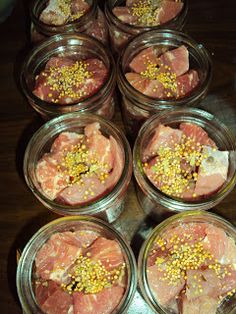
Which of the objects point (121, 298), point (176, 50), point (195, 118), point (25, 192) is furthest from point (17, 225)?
point (176, 50)

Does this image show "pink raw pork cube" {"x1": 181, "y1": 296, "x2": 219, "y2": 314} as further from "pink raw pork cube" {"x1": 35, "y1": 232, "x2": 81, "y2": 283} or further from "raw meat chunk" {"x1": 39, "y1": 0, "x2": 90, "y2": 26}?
"raw meat chunk" {"x1": 39, "y1": 0, "x2": 90, "y2": 26}

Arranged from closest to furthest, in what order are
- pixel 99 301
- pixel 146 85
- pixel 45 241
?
1. pixel 99 301
2. pixel 45 241
3. pixel 146 85

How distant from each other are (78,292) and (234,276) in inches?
20.1

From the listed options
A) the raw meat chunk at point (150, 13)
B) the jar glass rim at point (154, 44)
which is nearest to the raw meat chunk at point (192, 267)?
the jar glass rim at point (154, 44)

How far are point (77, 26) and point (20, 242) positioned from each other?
93cm

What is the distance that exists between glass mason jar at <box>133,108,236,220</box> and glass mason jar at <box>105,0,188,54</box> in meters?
0.41

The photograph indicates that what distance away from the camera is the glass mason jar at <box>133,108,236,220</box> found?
1439 mm

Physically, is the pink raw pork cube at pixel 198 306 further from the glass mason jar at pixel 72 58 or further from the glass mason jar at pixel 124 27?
the glass mason jar at pixel 124 27

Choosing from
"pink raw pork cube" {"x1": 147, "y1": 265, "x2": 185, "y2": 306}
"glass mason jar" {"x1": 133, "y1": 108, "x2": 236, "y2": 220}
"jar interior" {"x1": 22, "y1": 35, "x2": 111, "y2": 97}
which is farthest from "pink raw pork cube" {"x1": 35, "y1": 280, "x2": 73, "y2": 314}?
"jar interior" {"x1": 22, "y1": 35, "x2": 111, "y2": 97}

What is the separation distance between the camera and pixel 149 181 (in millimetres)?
1452

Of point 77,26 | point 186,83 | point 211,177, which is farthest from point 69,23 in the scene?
point 211,177

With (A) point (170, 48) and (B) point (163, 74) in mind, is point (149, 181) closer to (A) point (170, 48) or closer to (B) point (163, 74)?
(B) point (163, 74)

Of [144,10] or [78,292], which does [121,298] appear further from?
[144,10]

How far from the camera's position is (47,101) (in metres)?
1.71
